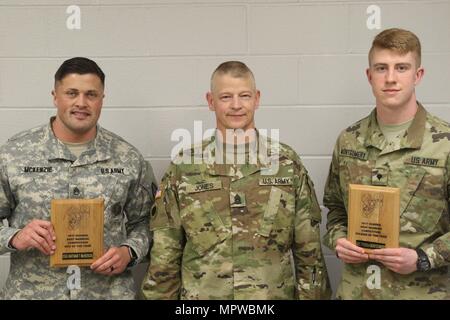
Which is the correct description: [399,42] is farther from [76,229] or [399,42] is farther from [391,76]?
[76,229]

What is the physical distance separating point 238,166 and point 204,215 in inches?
8.5

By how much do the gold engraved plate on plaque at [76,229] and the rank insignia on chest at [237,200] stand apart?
1.51 ft

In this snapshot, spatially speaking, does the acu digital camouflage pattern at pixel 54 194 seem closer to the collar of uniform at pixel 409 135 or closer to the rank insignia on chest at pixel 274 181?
the rank insignia on chest at pixel 274 181

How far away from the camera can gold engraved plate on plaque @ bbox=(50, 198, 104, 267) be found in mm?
2061

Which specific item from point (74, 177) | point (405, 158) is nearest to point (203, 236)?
point (74, 177)

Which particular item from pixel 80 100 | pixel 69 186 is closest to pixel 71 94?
pixel 80 100

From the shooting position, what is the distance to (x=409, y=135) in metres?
2.03

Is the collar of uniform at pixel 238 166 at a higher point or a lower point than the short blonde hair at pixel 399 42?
lower

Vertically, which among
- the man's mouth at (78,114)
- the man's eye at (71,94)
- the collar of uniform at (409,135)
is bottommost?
the collar of uniform at (409,135)

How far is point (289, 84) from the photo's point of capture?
8.71 feet

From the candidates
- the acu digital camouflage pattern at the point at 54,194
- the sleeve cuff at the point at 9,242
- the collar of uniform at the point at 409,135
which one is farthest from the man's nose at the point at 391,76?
the sleeve cuff at the point at 9,242

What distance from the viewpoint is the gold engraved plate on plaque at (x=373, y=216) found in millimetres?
1948

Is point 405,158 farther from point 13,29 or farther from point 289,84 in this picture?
point 13,29
